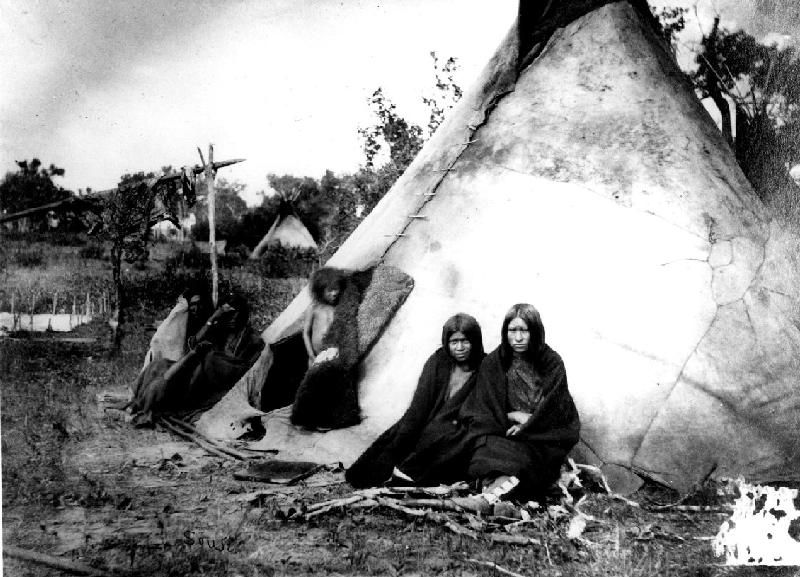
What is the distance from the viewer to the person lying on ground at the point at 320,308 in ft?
16.1

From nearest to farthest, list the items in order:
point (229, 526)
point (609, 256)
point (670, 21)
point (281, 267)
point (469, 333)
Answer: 1. point (229, 526)
2. point (469, 333)
3. point (609, 256)
4. point (670, 21)
5. point (281, 267)

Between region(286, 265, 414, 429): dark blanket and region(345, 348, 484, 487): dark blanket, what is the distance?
1.40 ft

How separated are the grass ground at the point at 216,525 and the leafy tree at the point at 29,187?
0.85 meters

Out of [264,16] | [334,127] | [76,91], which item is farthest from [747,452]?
[76,91]

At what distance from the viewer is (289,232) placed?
40.5 ft

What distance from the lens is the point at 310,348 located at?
4.92 meters

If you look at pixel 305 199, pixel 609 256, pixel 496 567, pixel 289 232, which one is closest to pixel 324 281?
pixel 609 256

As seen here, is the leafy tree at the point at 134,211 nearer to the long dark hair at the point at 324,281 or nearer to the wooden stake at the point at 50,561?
the long dark hair at the point at 324,281

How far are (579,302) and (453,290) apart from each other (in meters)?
0.74

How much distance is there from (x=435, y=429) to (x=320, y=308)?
4.15ft

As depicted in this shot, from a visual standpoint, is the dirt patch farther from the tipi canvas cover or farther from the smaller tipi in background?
the tipi canvas cover

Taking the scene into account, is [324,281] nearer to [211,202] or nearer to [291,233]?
[211,202]

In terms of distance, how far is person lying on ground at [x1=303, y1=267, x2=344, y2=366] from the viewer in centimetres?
489

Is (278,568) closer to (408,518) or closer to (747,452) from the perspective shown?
(408,518)
